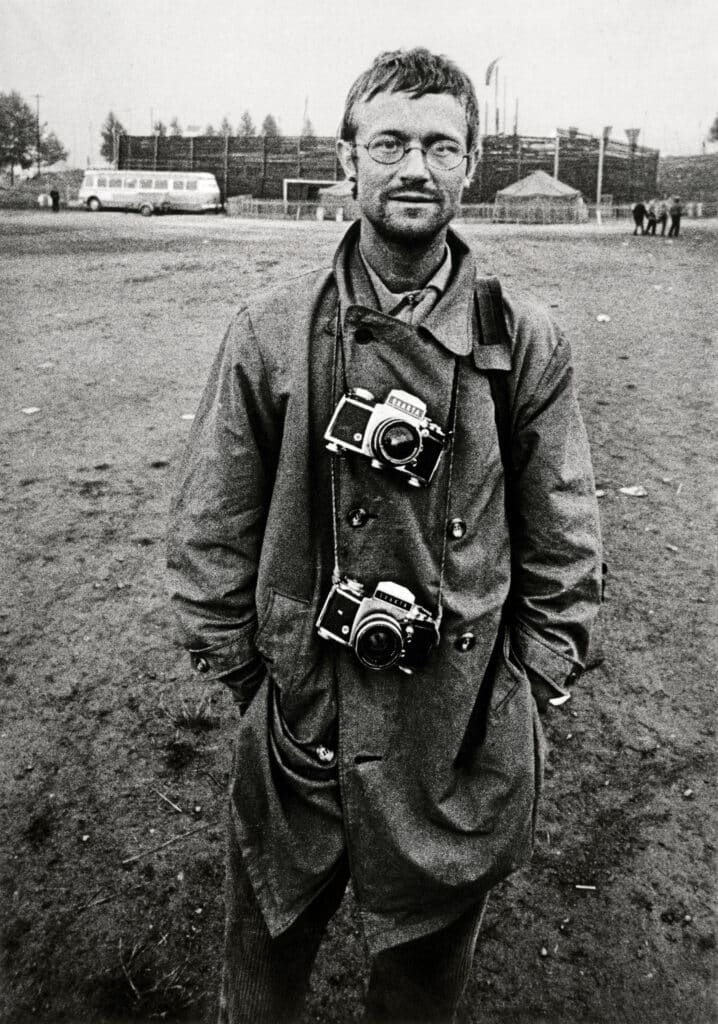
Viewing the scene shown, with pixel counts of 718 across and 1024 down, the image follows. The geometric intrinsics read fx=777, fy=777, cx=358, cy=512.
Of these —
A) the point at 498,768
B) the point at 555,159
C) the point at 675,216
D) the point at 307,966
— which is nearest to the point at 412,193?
the point at 498,768

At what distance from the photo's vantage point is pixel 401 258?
1830mm

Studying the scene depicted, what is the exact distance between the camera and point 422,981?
6.70 ft

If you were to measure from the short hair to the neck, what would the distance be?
0.87ft

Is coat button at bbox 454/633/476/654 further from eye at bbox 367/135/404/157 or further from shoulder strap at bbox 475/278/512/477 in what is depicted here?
eye at bbox 367/135/404/157

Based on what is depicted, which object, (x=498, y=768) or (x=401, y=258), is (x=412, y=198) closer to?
(x=401, y=258)

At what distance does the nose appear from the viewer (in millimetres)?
1758

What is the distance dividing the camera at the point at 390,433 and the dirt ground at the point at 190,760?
1.85m

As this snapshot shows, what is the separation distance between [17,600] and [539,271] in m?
10.6

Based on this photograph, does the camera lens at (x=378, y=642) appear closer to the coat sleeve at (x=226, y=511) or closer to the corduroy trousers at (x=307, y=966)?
the coat sleeve at (x=226, y=511)

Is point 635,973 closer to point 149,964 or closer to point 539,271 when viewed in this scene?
point 149,964

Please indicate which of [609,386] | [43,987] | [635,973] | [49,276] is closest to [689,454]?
[609,386]

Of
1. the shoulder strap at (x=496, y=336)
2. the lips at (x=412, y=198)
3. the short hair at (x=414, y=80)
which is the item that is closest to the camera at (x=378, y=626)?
the shoulder strap at (x=496, y=336)

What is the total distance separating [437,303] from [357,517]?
0.54 m

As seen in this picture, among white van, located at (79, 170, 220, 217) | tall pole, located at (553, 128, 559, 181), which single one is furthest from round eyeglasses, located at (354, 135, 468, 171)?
tall pole, located at (553, 128, 559, 181)
